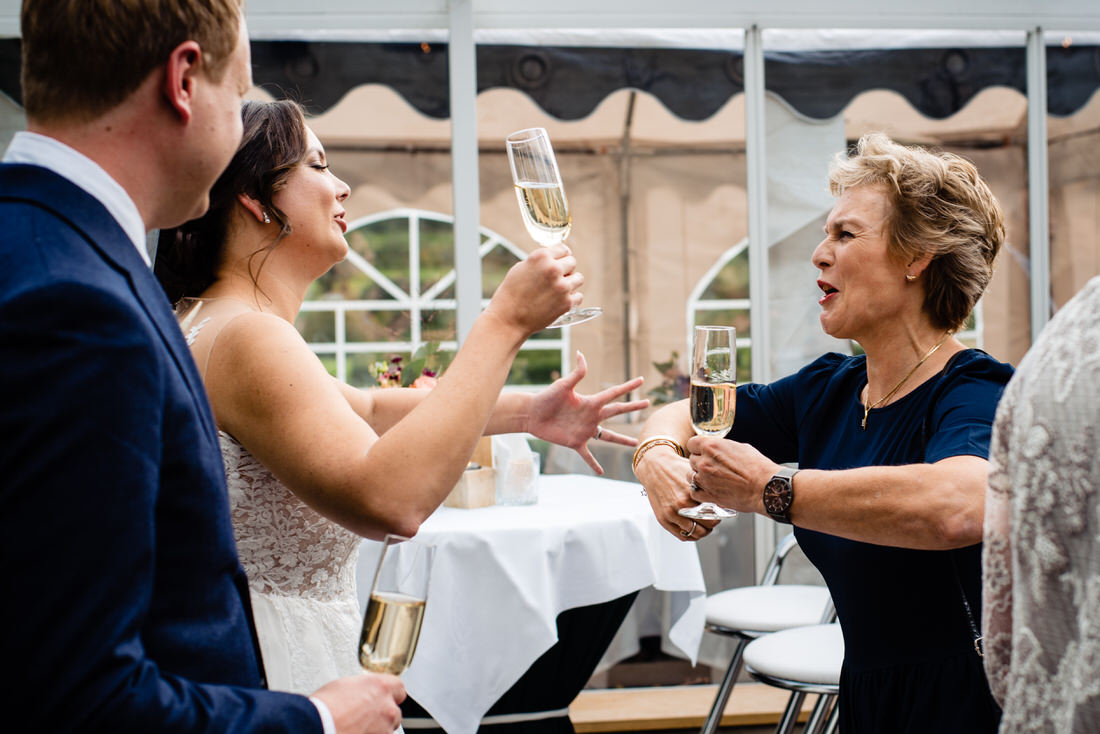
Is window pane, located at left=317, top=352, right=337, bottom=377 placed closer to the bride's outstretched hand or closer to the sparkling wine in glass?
the bride's outstretched hand

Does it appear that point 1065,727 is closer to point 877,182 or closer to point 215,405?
point 215,405

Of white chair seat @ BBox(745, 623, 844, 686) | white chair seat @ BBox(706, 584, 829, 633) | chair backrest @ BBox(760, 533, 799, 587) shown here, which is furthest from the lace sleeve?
chair backrest @ BBox(760, 533, 799, 587)

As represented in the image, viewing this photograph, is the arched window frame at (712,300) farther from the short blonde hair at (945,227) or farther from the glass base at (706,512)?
the glass base at (706,512)

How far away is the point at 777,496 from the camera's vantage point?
5.59 ft

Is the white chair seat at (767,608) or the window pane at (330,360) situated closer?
the white chair seat at (767,608)

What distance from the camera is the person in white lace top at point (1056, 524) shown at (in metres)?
0.84

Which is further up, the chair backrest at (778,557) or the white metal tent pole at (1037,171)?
the white metal tent pole at (1037,171)

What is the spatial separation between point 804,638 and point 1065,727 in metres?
2.03

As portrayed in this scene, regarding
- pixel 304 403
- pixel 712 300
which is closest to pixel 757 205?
pixel 712 300

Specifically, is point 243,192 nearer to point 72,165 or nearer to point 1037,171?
point 72,165

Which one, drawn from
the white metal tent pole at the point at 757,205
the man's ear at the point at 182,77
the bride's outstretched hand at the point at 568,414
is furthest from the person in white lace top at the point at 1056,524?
the white metal tent pole at the point at 757,205

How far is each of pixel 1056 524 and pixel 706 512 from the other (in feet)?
3.41

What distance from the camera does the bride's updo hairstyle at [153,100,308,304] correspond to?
63.8 inches

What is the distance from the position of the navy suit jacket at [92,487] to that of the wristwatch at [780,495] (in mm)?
1018
